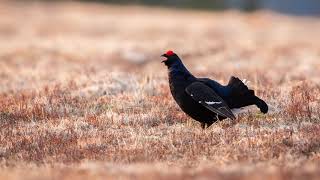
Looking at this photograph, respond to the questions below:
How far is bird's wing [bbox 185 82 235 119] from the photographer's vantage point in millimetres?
11211

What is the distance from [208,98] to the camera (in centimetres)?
1134

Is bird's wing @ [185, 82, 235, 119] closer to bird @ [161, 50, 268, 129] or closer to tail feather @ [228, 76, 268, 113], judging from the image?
bird @ [161, 50, 268, 129]

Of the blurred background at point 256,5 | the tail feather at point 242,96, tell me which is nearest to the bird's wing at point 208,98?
the tail feather at point 242,96

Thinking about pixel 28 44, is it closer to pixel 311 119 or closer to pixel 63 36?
pixel 63 36

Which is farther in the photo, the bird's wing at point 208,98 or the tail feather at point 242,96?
the tail feather at point 242,96

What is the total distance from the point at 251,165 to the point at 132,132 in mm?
2717

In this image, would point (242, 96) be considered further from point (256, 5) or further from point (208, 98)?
point (256, 5)

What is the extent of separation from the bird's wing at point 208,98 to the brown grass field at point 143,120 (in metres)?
0.35

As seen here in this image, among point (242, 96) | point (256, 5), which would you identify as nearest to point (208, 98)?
point (242, 96)

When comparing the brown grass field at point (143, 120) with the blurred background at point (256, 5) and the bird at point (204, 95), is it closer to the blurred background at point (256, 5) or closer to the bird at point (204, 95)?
the bird at point (204, 95)

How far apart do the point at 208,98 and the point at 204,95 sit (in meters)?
0.08

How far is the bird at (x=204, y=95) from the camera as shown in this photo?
11.3 metres

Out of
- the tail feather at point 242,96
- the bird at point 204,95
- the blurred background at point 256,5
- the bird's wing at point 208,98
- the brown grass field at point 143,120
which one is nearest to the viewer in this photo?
the brown grass field at point 143,120

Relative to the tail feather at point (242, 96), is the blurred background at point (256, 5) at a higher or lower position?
higher
